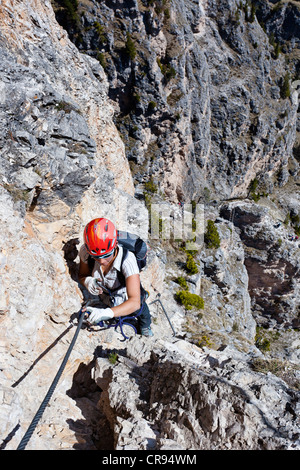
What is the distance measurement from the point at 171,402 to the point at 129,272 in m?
2.16

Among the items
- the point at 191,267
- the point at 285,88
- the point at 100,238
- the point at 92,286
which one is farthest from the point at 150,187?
the point at 285,88

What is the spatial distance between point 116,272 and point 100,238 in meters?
0.86

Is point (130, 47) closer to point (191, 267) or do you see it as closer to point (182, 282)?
point (191, 267)

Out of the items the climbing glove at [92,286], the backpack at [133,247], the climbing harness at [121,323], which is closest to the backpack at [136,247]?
the backpack at [133,247]

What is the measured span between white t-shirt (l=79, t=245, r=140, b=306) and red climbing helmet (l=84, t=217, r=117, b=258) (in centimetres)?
31

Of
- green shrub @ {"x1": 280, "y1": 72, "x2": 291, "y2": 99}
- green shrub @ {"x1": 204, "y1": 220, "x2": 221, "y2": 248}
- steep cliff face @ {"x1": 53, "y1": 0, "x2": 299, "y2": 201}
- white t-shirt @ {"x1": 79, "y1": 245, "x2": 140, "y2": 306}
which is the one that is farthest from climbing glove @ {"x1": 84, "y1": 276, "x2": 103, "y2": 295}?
green shrub @ {"x1": 280, "y1": 72, "x2": 291, "y2": 99}

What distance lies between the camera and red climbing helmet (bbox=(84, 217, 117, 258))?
15.8 feet

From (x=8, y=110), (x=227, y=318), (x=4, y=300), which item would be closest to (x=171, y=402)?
(x=4, y=300)

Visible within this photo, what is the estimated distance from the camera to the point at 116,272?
5262 millimetres

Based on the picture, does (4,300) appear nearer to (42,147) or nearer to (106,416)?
(106,416)

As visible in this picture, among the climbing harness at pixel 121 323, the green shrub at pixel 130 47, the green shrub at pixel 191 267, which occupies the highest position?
the green shrub at pixel 130 47

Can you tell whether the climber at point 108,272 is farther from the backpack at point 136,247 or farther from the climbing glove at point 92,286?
the backpack at point 136,247

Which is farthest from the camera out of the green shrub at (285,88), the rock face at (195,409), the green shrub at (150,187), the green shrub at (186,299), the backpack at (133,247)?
the green shrub at (285,88)

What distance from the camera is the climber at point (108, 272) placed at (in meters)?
4.73
